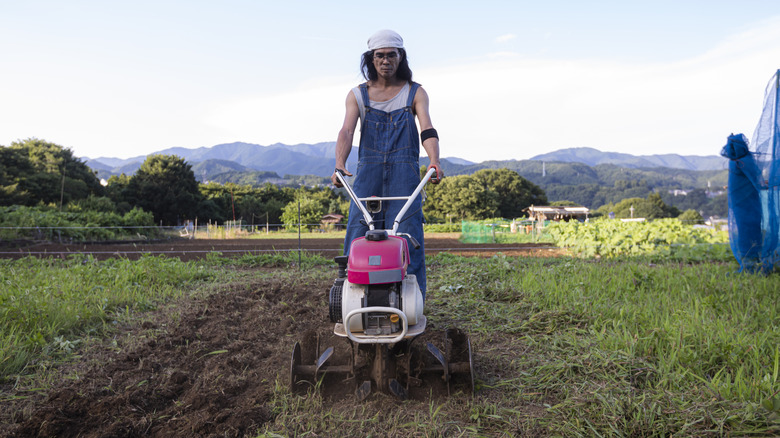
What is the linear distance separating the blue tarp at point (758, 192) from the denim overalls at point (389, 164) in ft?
14.3

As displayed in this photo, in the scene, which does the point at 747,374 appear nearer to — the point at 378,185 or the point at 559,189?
A: the point at 378,185

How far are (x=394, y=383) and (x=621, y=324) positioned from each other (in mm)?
1901

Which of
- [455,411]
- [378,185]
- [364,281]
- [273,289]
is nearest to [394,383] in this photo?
[455,411]

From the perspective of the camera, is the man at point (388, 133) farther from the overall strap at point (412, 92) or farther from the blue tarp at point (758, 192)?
the blue tarp at point (758, 192)

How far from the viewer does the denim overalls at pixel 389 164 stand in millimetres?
3035

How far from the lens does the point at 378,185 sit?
3107 millimetres

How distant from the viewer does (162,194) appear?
34938 mm

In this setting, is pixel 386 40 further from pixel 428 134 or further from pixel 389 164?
pixel 389 164

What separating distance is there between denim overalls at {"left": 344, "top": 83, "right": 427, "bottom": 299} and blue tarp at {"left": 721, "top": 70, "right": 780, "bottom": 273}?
14.3ft

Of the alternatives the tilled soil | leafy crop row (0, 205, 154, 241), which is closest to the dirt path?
leafy crop row (0, 205, 154, 241)

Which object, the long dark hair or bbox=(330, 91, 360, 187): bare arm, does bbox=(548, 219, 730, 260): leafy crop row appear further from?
bbox=(330, 91, 360, 187): bare arm

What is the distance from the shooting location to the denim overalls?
3.04 m

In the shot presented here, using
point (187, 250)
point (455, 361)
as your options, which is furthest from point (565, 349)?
point (187, 250)

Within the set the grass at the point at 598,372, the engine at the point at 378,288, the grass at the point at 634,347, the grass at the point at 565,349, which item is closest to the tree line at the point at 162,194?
the grass at the point at 565,349
